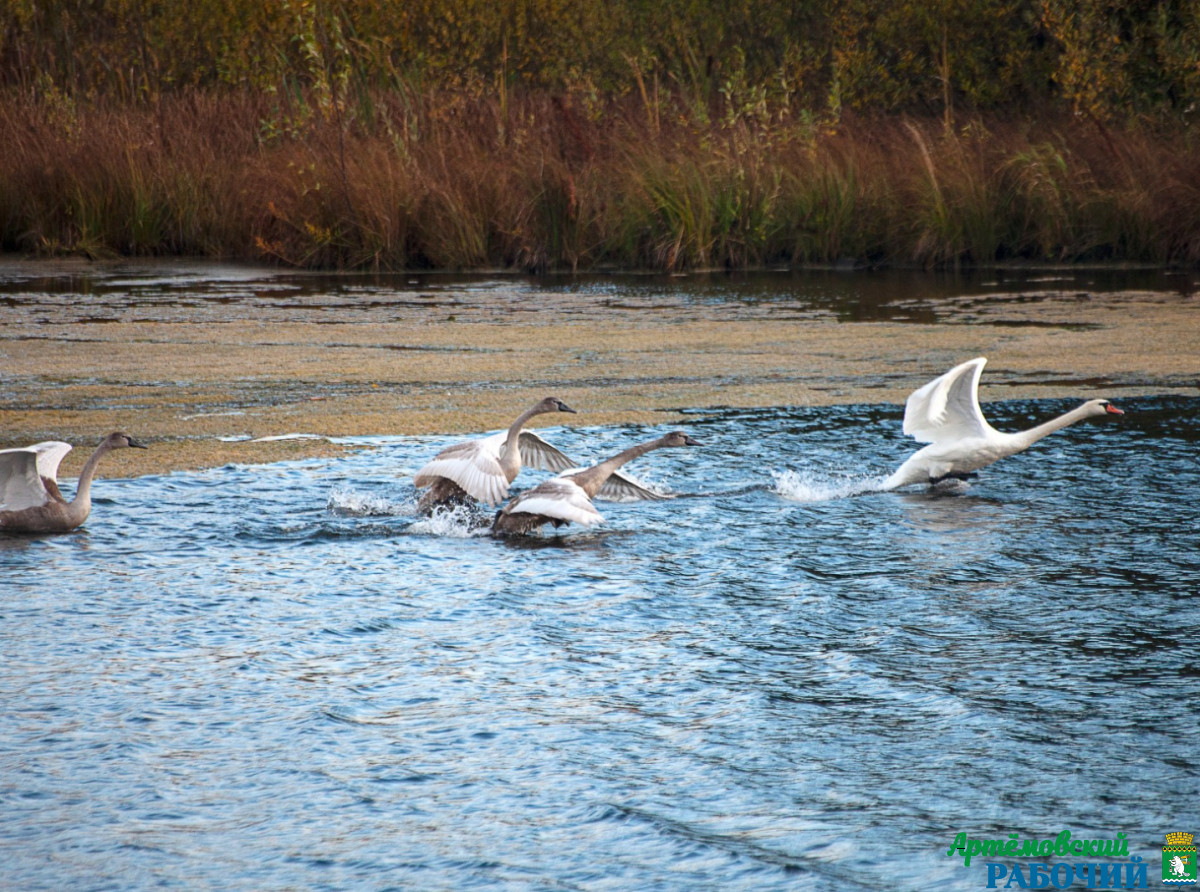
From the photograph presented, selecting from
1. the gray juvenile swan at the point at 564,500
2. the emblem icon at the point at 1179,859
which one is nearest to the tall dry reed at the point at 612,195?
the gray juvenile swan at the point at 564,500

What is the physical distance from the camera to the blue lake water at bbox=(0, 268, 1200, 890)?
260 centimetres

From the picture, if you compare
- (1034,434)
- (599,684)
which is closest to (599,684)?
(599,684)

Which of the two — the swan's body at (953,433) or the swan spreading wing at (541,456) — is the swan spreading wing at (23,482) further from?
the swan's body at (953,433)

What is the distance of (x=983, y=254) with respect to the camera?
1294 cm

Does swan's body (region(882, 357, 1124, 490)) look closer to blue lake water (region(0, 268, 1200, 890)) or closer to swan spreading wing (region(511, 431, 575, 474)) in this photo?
blue lake water (region(0, 268, 1200, 890))

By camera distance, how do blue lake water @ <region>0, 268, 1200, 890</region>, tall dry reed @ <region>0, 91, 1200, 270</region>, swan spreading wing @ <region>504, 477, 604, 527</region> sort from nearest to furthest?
blue lake water @ <region>0, 268, 1200, 890</region> → swan spreading wing @ <region>504, 477, 604, 527</region> → tall dry reed @ <region>0, 91, 1200, 270</region>

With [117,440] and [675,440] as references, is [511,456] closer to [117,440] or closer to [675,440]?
[675,440]

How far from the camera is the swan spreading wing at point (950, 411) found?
539 centimetres

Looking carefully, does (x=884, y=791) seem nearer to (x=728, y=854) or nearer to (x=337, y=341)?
(x=728, y=854)

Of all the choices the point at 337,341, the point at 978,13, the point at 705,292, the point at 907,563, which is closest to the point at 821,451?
the point at 907,563

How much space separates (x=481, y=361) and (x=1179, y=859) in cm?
580

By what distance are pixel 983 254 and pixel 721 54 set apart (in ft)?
45.8

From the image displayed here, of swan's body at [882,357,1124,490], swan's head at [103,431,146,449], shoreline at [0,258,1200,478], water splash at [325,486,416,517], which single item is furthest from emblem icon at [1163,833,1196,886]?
shoreline at [0,258,1200,478]

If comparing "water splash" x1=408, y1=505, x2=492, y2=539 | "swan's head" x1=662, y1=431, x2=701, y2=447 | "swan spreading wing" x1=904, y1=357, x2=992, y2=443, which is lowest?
"water splash" x1=408, y1=505, x2=492, y2=539
